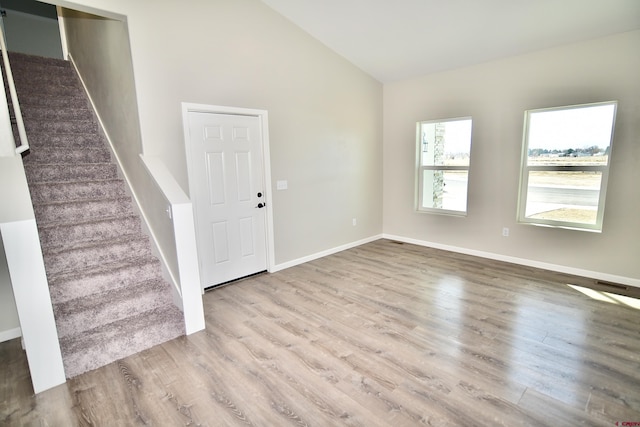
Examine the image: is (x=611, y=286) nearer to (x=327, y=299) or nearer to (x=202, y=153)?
(x=327, y=299)

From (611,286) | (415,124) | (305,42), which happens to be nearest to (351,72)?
(305,42)

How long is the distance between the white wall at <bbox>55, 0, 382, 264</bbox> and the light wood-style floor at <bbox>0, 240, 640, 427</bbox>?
1293mm

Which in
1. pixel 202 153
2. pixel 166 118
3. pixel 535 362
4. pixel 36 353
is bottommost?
pixel 535 362

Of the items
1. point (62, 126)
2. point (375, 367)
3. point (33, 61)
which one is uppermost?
point (33, 61)

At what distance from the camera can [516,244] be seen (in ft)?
14.1

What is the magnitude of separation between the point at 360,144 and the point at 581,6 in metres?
3.00

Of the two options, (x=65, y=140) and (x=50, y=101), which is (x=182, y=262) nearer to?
(x=65, y=140)

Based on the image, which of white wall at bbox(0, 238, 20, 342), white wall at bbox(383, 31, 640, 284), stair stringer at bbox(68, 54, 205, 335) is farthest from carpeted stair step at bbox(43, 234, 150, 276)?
white wall at bbox(383, 31, 640, 284)

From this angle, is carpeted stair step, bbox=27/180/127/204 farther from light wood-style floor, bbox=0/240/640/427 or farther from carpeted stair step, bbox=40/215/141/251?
light wood-style floor, bbox=0/240/640/427

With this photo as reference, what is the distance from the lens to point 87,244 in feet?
9.45

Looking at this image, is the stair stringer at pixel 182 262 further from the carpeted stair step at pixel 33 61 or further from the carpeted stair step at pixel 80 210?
the carpeted stair step at pixel 33 61

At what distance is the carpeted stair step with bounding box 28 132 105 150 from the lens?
3.46m

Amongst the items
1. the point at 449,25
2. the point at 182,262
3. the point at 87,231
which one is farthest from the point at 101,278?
the point at 449,25

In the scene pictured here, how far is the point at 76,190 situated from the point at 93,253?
0.83 meters
